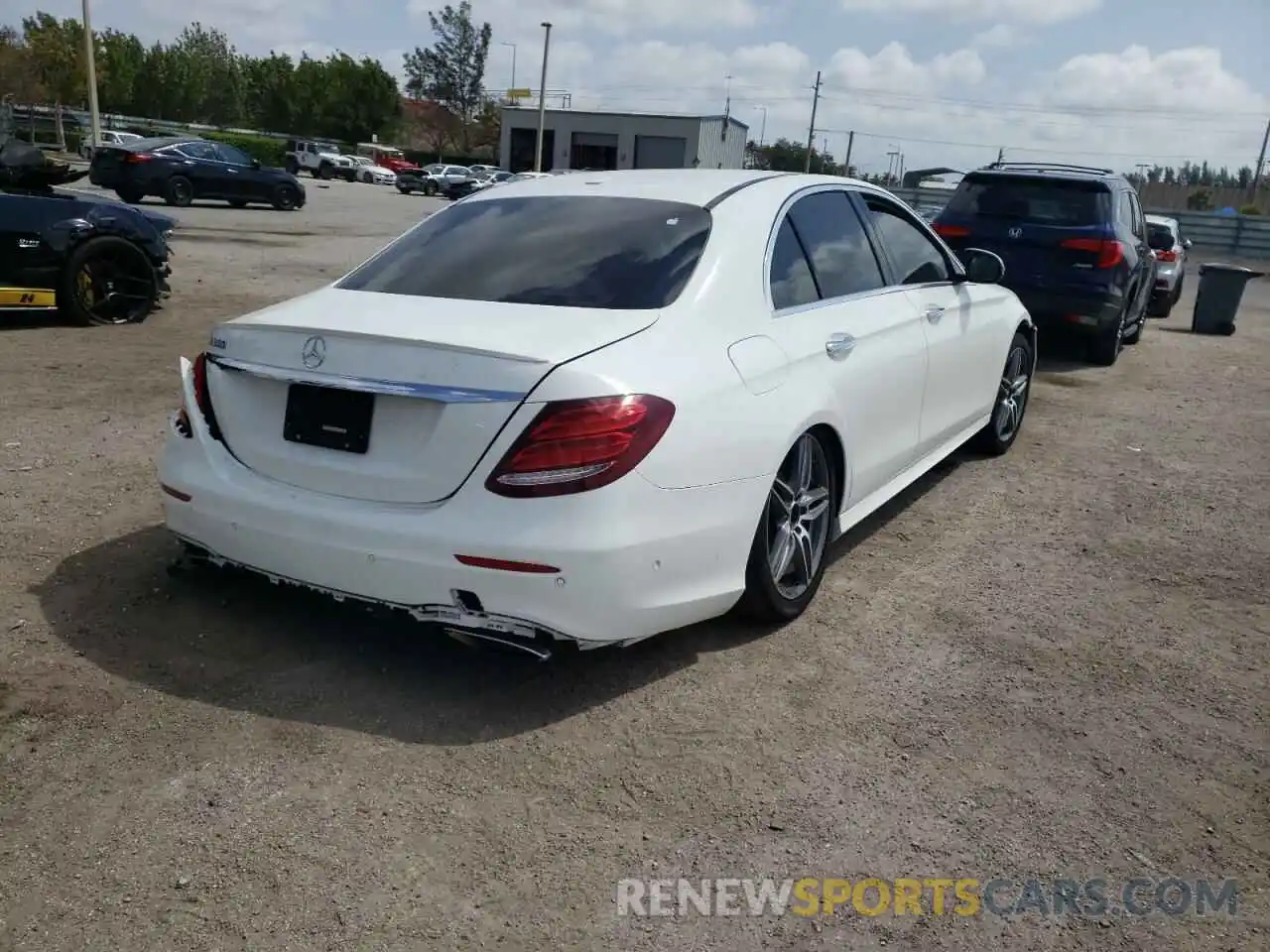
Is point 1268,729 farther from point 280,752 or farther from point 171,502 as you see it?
point 171,502

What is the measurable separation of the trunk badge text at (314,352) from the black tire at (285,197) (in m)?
24.6

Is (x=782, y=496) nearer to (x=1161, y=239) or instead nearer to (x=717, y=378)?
(x=717, y=378)

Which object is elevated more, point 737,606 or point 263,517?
point 263,517

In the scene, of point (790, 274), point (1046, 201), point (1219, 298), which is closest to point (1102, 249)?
point (1046, 201)

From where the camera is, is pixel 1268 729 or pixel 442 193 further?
pixel 442 193

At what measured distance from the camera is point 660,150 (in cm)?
7075

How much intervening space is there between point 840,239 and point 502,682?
2378 mm

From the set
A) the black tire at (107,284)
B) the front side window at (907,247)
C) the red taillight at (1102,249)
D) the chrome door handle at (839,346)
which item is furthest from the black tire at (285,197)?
the chrome door handle at (839,346)

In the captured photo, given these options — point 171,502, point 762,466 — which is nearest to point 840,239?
point 762,466

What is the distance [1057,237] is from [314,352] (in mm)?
8005

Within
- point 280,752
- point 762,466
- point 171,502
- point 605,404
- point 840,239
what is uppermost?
point 840,239

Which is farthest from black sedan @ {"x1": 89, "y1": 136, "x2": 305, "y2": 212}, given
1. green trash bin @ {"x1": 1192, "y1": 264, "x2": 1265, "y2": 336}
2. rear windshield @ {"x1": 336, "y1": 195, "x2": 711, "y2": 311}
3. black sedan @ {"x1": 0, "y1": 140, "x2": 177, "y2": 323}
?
rear windshield @ {"x1": 336, "y1": 195, "x2": 711, "y2": 311}

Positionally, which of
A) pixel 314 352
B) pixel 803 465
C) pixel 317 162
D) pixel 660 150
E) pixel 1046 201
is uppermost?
pixel 660 150

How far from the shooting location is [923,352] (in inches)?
192
